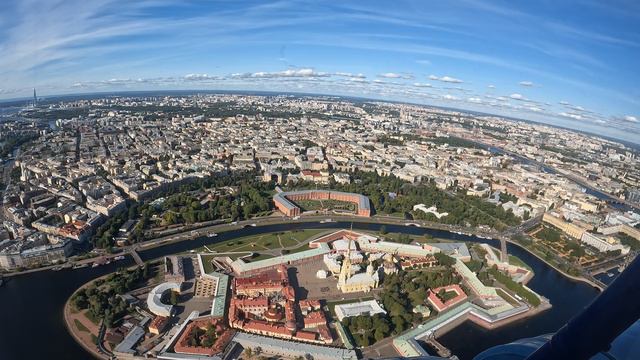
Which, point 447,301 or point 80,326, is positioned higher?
point 447,301

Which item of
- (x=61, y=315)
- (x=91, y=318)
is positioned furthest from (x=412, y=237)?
(x=61, y=315)

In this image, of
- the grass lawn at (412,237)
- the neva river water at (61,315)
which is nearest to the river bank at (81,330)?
the neva river water at (61,315)

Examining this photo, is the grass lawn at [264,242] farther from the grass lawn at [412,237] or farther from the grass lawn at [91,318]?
the grass lawn at [91,318]

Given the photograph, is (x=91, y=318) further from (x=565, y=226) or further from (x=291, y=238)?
(x=565, y=226)

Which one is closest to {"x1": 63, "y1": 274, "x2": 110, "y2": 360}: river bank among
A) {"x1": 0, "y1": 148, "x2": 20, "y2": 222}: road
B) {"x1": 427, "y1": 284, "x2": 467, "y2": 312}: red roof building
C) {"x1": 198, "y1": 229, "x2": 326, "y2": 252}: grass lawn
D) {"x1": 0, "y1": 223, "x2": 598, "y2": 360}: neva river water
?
{"x1": 0, "y1": 223, "x2": 598, "y2": 360}: neva river water

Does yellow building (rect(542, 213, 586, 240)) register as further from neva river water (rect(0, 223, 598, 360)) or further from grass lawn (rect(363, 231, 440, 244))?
grass lawn (rect(363, 231, 440, 244))

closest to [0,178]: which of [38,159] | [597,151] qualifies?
[38,159]
